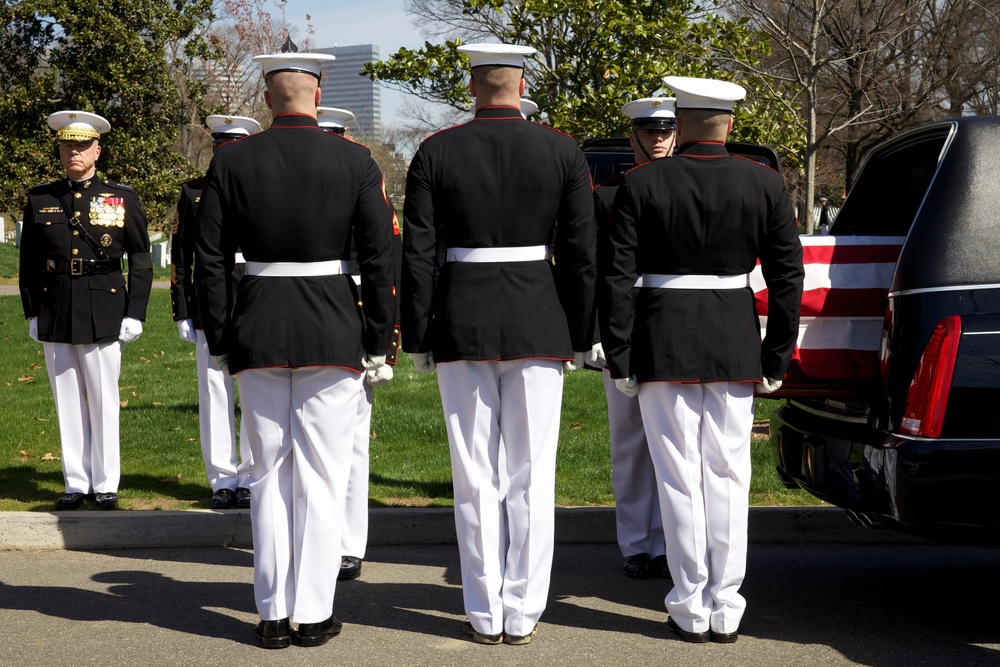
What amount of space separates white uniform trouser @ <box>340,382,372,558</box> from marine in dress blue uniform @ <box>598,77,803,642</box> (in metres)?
1.38

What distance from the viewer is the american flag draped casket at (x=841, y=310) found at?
170 inches

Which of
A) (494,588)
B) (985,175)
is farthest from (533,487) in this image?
(985,175)

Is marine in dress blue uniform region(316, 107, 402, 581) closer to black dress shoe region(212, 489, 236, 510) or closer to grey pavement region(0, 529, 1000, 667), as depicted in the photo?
grey pavement region(0, 529, 1000, 667)

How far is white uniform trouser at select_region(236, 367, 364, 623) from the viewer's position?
168 inches

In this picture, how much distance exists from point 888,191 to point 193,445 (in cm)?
496

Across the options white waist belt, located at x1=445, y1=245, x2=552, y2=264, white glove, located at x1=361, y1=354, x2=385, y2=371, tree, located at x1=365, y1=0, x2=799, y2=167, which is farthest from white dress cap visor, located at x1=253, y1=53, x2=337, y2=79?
tree, located at x1=365, y1=0, x2=799, y2=167

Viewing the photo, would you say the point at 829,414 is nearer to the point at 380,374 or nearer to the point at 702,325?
the point at 702,325

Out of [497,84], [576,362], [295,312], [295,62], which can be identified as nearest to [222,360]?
[295,312]

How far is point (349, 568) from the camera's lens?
520 cm

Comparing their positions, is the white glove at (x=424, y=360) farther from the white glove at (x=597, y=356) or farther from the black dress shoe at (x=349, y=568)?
the black dress shoe at (x=349, y=568)

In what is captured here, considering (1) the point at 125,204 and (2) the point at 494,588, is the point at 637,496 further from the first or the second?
(1) the point at 125,204

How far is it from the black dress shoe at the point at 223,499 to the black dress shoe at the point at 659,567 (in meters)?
2.37

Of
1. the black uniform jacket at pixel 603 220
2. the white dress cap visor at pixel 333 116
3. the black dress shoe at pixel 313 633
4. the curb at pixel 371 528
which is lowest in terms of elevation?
the curb at pixel 371 528

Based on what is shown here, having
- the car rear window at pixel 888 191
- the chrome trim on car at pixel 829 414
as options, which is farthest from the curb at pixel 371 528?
the car rear window at pixel 888 191
